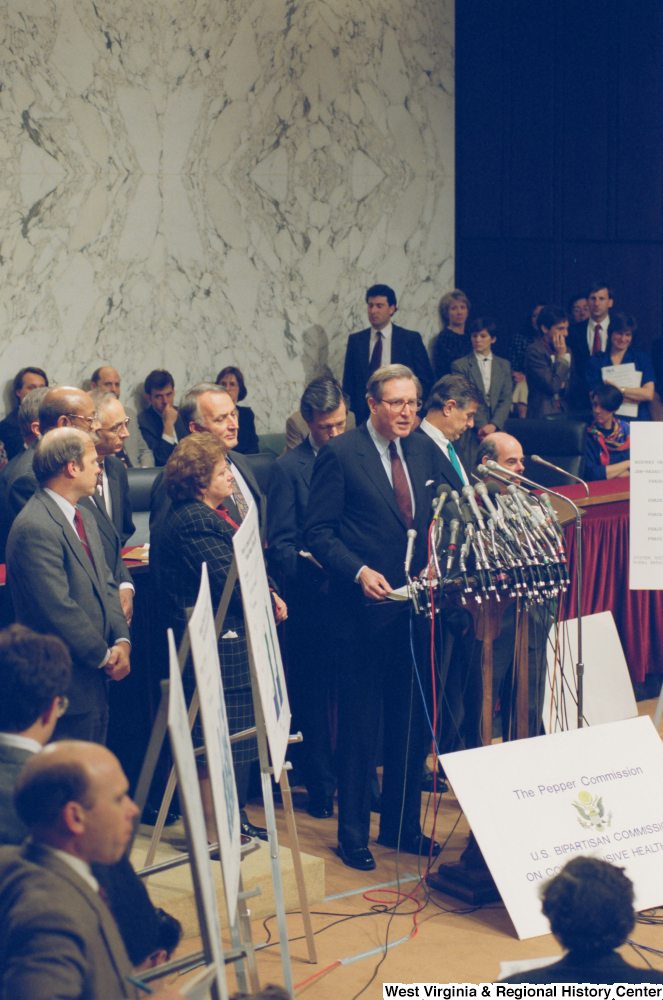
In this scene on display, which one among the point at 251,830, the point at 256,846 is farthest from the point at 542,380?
the point at 256,846

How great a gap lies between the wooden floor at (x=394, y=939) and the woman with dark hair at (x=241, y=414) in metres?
4.35

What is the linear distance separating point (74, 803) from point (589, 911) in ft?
2.90

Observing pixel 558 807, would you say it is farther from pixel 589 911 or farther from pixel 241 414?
pixel 241 414

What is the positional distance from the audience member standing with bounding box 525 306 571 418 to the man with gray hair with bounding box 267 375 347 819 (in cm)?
440

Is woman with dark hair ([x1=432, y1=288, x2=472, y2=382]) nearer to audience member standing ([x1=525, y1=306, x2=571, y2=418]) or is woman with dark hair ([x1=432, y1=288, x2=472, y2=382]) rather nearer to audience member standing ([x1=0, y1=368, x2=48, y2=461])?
audience member standing ([x1=525, y1=306, x2=571, y2=418])

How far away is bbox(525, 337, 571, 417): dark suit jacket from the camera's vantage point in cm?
856

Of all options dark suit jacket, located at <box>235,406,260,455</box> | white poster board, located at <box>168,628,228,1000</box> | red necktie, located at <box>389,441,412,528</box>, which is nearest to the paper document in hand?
dark suit jacket, located at <box>235,406,260,455</box>

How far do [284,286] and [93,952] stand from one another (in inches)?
297

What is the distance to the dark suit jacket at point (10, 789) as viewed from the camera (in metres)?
2.16

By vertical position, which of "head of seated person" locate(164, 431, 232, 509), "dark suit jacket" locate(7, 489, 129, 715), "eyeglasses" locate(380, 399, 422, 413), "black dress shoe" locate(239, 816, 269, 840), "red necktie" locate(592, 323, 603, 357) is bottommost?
"black dress shoe" locate(239, 816, 269, 840)

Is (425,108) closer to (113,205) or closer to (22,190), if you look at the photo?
(113,205)

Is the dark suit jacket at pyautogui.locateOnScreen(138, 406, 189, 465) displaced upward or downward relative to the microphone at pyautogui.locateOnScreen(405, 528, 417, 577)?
upward

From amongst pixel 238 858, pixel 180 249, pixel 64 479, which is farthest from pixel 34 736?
pixel 180 249

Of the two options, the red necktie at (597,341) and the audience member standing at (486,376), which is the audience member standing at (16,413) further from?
the red necktie at (597,341)
